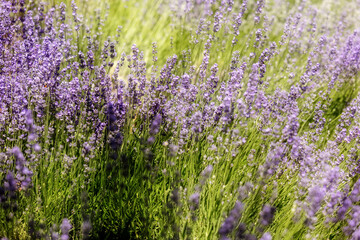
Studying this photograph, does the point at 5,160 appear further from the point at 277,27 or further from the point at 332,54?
the point at 277,27

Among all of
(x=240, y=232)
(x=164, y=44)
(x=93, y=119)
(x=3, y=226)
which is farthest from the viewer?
(x=164, y=44)

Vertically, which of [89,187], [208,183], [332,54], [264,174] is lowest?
[89,187]

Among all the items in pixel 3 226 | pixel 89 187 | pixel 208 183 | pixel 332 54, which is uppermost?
pixel 332 54

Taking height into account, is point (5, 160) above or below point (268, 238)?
below

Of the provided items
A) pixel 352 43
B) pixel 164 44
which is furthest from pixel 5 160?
pixel 352 43

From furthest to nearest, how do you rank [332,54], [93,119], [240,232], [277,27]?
[277,27], [332,54], [93,119], [240,232]

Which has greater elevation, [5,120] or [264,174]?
[264,174]

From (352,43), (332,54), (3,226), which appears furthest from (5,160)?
(352,43)

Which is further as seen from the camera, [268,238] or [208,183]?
[208,183]

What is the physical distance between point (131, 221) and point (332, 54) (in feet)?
9.66

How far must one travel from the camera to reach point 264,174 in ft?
6.64

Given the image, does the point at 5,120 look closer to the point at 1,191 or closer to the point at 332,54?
the point at 1,191

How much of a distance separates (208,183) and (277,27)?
470 centimetres

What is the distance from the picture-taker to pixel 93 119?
2.74 m
